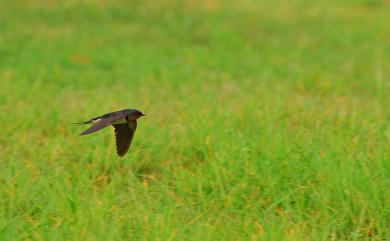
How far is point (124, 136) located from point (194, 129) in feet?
2.22

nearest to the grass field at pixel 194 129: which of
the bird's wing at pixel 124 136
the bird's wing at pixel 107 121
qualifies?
the bird's wing at pixel 124 136

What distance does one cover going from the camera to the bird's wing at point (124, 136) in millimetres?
3561

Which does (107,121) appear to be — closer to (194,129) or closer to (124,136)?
(124,136)

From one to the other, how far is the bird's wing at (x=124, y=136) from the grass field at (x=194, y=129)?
0.18 meters

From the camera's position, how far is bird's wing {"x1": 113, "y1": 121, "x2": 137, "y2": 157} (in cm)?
356

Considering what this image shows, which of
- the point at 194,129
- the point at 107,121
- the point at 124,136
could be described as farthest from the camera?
the point at 194,129

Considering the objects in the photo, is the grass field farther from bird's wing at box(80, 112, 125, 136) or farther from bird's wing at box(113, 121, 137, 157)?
bird's wing at box(80, 112, 125, 136)

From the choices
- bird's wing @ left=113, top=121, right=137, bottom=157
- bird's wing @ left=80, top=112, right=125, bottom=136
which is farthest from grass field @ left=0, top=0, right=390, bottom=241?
bird's wing @ left=80, top=112, right=125, bottom=136

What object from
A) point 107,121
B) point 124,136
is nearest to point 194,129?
point 124,136

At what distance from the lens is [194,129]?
163 inches

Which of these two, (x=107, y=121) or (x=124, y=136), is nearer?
(x=107, y=121)

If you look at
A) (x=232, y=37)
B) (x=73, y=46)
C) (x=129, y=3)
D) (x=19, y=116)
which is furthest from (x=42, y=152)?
(x=129, y=3)

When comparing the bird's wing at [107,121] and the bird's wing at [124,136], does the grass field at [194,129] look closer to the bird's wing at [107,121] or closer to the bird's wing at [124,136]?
the bird's wing at [124,136]

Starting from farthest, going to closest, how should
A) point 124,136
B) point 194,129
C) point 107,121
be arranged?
point 194,129 < point 124,136 < point 107,121
